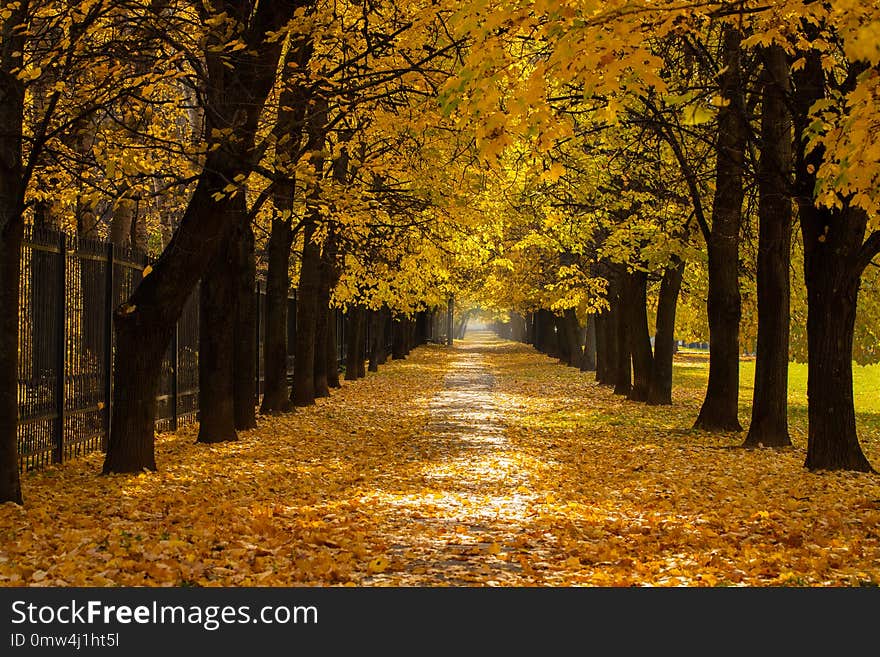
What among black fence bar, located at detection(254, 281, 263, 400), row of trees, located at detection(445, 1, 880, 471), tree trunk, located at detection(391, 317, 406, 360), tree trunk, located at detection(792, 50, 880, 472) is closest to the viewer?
row of trees, located at detection(445, 1, 880, 471)

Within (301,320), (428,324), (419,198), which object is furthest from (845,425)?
(428,324)

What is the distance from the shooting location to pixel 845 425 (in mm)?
12328

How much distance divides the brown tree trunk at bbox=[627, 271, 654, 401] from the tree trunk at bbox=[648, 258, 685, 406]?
1.56 feet

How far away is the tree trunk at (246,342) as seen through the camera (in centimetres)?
1619

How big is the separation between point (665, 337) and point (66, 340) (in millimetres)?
14866

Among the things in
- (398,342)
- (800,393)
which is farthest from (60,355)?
(398,342)

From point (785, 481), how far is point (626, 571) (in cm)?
534

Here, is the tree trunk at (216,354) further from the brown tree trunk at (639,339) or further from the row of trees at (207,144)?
the brown tree trunk at (639,339)

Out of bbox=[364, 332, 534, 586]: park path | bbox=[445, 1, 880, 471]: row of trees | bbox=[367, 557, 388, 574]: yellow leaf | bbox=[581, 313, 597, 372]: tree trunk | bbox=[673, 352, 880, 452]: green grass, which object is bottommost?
bbox=[673, 352, 880, 452]: green grass

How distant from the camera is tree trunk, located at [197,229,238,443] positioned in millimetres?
14602

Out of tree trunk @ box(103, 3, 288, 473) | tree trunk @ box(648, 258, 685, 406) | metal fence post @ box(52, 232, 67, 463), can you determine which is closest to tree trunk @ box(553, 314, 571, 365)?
tree trunk @ box(648, 258, 685, 406)

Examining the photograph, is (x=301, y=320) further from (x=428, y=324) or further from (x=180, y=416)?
(x=428, y=324)

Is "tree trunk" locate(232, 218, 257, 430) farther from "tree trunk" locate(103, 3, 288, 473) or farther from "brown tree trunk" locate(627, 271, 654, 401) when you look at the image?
"brown tree trunk" locate(627, 271, 654, 401)

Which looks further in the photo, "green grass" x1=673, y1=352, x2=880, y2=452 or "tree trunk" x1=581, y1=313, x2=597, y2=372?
"tree trunk" x1=581, y1=313, x2=597, y2=372
